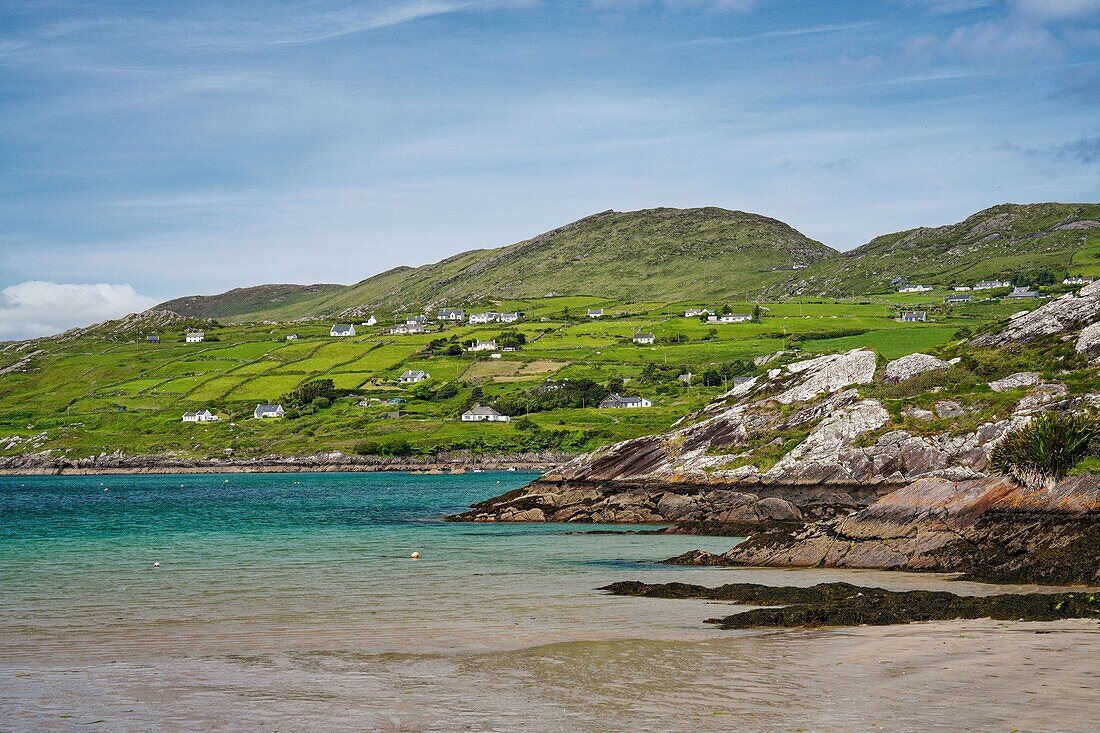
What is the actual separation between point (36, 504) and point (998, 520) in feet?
257

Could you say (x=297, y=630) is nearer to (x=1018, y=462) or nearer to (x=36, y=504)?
(x=1018, y=462)

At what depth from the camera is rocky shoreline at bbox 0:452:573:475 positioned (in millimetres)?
127062

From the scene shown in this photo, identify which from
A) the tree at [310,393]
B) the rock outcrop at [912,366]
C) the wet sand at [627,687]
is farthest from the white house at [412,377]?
the wet sand at [627,687]

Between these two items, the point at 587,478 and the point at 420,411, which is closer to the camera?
the point at 587,478

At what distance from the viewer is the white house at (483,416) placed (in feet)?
462

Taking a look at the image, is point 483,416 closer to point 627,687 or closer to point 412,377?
point 412,377

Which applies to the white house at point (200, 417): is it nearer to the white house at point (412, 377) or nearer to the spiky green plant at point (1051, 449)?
the white house at point (412, 377)

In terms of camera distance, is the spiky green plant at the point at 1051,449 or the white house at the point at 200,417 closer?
the spiky green plant at the point at 1051,449

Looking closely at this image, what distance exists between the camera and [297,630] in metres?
23.2

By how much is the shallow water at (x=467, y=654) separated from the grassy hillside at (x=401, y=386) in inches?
3379

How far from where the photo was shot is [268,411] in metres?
150

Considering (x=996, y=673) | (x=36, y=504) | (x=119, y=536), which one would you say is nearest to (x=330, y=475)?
(x=36, y=504)

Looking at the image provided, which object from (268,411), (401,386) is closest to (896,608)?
(268,411)

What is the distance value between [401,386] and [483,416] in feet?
80.2
